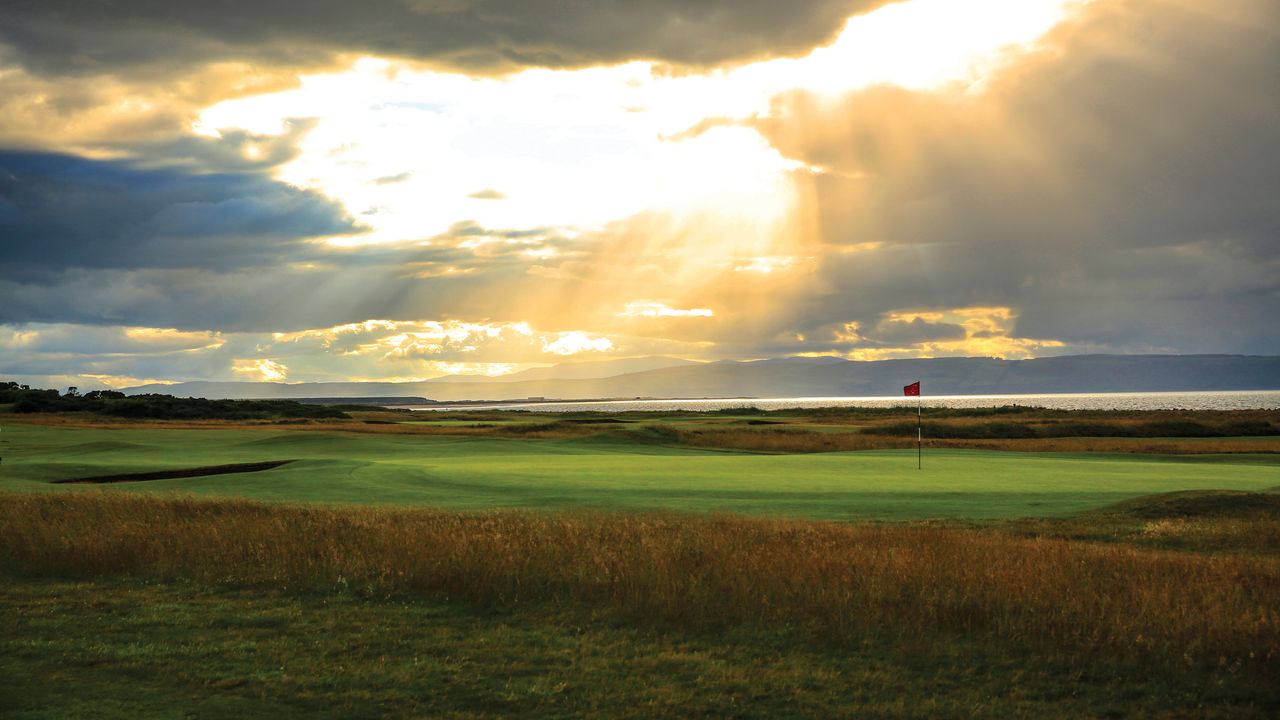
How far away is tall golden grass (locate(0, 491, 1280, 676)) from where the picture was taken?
11859 mm

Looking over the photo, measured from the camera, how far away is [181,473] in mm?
39812

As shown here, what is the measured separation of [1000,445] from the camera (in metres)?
66.1

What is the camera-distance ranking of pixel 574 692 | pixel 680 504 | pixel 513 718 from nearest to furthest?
pixel 513 718, pixel 574 692, pixel 680 504

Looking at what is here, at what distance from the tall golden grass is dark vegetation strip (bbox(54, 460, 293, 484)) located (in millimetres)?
17307

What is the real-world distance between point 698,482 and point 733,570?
60.2 feet

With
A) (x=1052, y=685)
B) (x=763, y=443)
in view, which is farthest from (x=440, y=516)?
(x=763, y=443)

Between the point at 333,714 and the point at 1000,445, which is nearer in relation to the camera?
the point at 333,714

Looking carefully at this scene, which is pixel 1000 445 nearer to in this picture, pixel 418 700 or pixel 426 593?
Result: pixel 426 593

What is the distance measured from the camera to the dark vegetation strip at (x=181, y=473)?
36906 mm

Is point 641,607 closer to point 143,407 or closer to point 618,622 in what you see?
point 618,622

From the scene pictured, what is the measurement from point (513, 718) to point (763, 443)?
6117 centimetres

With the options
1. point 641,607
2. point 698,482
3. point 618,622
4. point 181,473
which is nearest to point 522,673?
point 618,622

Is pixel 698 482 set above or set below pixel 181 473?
above

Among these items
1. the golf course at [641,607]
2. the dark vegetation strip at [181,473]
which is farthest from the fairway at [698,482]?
the dark vegetation strip at [181,473]
